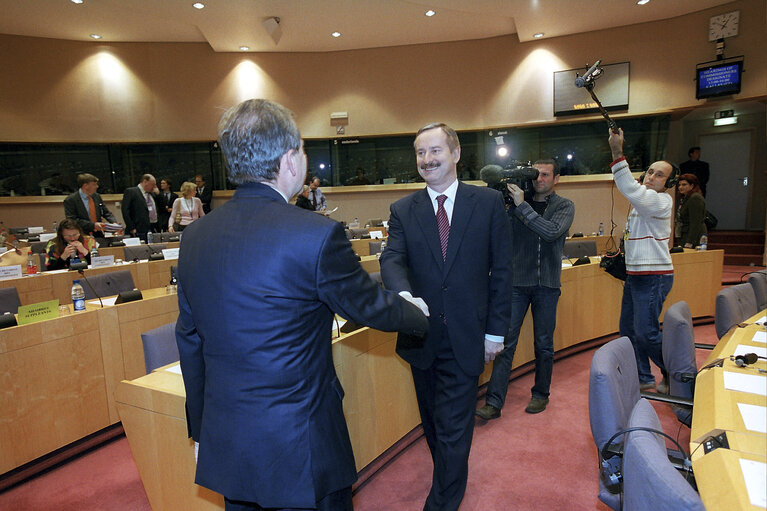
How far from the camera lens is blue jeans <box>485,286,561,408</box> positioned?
2.82m

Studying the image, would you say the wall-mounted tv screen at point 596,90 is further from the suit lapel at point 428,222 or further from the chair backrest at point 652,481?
the chair backrest at point 652,481

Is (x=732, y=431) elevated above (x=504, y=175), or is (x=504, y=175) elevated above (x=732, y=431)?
(x=504, y=175)

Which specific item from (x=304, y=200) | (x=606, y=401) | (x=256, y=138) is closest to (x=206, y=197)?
(x=304, y=200)

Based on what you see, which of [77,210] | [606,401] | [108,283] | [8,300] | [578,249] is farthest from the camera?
[77,210]

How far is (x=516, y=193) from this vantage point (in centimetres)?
254

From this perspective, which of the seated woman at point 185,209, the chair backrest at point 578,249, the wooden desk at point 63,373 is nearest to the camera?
the wooden desk at point 63,373

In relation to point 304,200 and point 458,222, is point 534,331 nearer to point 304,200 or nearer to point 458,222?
point 458,222

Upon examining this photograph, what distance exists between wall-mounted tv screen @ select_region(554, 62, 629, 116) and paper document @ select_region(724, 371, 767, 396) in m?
7.65

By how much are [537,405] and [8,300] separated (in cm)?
380

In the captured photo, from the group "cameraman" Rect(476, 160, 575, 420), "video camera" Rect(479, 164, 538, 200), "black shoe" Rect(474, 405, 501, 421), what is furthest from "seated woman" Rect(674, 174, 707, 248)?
"black shoe" Rect(474, 405, 501, 421)

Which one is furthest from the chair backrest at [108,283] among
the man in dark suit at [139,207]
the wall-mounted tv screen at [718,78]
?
the wall-mounted tv screen at [718,78]

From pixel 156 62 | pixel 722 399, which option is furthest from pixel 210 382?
pixel 156 62

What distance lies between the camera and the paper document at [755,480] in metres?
0.88

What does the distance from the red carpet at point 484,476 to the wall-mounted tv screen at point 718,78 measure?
6.65 meters
